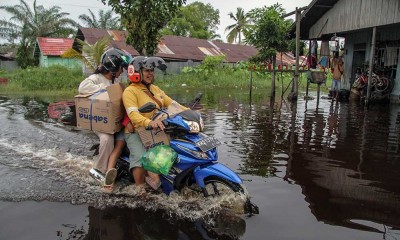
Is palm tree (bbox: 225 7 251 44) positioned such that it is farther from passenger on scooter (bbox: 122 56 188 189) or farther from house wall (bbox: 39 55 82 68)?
passenger on scooter (bbox: 122 56 188 189)

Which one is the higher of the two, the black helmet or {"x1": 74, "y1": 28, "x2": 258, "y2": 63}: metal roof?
{"x1": 74, "y1": 28, "x2": 258, "y2": 63}: metal roof

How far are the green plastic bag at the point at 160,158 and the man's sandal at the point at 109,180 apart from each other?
0.73m

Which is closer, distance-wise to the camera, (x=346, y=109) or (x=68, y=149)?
(x=68, y=149)

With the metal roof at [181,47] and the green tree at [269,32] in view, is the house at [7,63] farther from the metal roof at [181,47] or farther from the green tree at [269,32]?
the green tree at [269,32]

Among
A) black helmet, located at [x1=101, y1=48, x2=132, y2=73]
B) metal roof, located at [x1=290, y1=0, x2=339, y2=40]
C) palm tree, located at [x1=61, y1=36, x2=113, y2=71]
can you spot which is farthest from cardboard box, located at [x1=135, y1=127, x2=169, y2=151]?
palm tree, located at [x1=61, y1=36, x2=113, y2=71]

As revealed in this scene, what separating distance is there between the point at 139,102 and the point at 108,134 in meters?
0.68

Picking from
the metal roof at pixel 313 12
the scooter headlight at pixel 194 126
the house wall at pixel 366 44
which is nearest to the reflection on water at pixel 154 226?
the scooter headlight at pixel 194 126

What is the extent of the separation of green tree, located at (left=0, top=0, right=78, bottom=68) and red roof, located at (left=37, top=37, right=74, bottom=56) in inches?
96.7

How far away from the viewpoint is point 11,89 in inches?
902

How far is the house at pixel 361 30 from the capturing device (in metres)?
14.2

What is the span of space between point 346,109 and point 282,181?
978 cm

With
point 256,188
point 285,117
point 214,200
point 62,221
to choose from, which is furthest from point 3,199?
point 285,117

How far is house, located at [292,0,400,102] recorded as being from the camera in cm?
1424

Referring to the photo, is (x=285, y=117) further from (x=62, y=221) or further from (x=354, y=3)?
(x=62, y=221)
